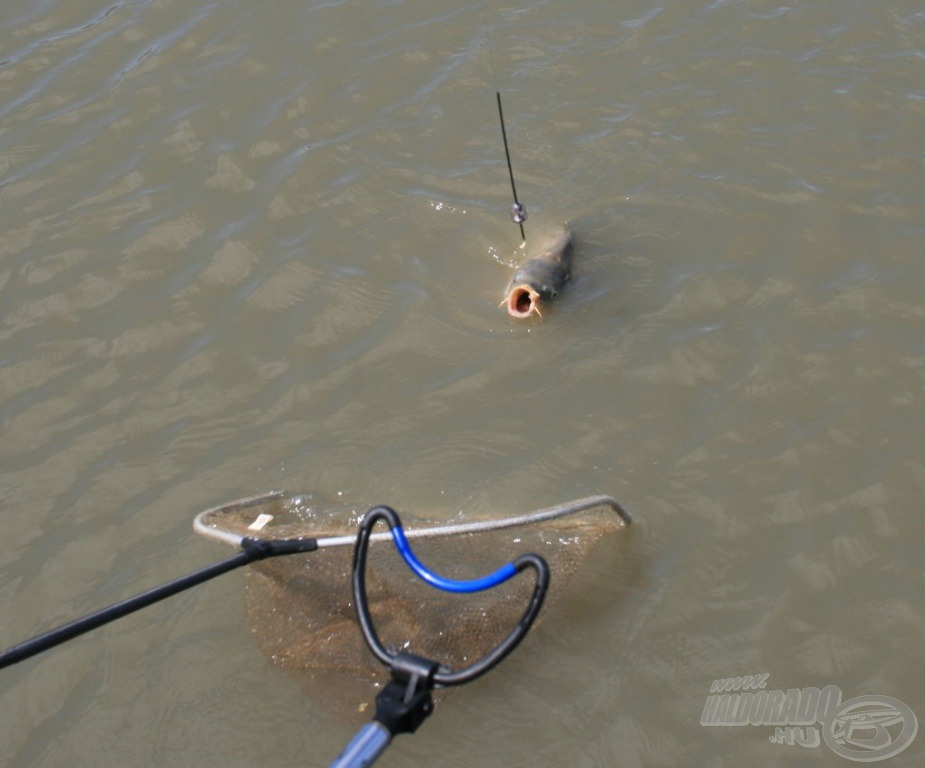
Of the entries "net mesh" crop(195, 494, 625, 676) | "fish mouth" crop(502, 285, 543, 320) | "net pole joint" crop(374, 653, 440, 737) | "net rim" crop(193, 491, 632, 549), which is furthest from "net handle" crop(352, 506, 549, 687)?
Answer: "fish mouth" crop(502, 285, 543, 320)

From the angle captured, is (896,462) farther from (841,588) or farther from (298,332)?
(298,332)

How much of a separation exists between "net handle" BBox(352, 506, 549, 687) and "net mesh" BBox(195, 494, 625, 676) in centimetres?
96

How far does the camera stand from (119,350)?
226 inches

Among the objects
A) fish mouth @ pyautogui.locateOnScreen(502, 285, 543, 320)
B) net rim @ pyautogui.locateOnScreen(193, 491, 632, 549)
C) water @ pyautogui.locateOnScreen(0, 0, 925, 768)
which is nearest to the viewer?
net rim @ pyautogui.locateOnScreen(193, 491, 632, 549)

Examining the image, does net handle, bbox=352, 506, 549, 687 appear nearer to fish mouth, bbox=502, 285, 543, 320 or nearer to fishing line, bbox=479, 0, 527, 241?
fish mouth, bbox=502, 285, 543, 320

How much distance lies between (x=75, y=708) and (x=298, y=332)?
2296mm

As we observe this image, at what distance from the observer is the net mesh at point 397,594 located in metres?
3.89

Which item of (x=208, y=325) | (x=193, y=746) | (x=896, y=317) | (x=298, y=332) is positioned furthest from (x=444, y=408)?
(x=896, y=317)

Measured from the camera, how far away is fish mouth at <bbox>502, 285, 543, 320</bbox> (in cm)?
570

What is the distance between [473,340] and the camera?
5.70 metres

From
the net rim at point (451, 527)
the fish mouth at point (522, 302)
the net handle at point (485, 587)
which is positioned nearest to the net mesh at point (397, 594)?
the net rim at point (451, 527)

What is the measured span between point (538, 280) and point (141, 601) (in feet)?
10.5

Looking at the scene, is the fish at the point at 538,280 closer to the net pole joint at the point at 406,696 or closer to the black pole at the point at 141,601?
the black pole at the point at 141,601

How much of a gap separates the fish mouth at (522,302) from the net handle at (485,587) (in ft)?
9.96
